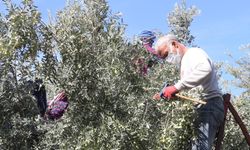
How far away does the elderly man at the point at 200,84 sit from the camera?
5.50 m

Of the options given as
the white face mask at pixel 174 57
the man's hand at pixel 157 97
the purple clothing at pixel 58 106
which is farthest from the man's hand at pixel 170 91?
the purple clothing at pixel 58 106

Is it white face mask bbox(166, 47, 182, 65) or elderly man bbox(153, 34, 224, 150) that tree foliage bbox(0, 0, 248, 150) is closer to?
elderly man bbox(153, 34, 224, 150)

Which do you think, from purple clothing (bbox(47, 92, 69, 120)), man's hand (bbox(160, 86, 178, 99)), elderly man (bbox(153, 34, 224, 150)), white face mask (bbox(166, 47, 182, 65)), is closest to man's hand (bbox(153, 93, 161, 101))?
elderly man (bbox(153, 34, 224, 150))

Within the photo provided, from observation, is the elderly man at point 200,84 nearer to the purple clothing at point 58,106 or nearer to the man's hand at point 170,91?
the man's hand at point 170,91

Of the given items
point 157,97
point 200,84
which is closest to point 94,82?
point 157,97

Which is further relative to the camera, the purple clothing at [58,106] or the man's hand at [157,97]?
the purple clothing at [58,106]

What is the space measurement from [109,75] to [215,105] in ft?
3.95

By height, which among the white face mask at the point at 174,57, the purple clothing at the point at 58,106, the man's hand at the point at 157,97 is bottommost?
the man's hand at the point at 157,97

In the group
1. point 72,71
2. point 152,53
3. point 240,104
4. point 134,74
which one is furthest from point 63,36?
point 240,104

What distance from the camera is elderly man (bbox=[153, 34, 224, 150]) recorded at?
18.1 feet

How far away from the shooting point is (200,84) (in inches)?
220

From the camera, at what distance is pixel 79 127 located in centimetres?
591

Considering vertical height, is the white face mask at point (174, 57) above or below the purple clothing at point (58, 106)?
above

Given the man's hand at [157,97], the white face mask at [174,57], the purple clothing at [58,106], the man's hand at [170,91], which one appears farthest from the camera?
the purple clothing at [58,106]
